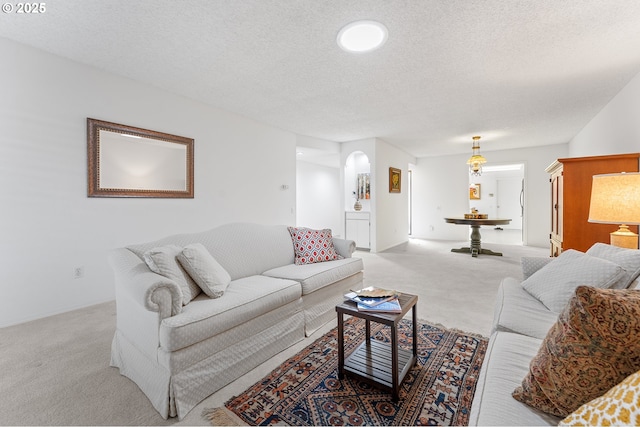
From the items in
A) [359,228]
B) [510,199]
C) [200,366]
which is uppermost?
[510,199]

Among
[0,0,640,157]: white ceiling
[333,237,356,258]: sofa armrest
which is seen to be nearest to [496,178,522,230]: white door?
[0,0,640,157]: white ceiling

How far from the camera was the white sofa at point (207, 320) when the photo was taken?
1.43 m

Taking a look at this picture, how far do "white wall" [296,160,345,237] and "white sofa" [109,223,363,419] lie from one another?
5410mm

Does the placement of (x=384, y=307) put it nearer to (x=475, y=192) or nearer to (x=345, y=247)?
(x=345, y=247)

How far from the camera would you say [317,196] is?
8523 mm

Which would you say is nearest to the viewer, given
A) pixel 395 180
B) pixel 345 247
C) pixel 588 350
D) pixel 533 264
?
pixel 588 350

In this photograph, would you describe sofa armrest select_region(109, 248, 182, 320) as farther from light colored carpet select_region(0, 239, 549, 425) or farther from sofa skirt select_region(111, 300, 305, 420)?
light colored carpet select_region(0, 239, 549, 425)

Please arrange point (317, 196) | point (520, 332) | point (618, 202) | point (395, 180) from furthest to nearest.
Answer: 1. point (317, 196)
2. point (395, 180)
3. point (618, 202)
4. point (520, 332)

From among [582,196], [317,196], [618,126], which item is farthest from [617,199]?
[317,196]

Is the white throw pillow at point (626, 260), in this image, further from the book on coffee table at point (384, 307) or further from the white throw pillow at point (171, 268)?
the white throw pillow at point (171, 268)

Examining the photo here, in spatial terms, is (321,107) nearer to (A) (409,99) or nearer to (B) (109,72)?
(A) (409,99)

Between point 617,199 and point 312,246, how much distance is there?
247cm

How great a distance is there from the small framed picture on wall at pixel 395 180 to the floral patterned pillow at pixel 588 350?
19.0 ft

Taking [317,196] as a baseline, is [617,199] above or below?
below
